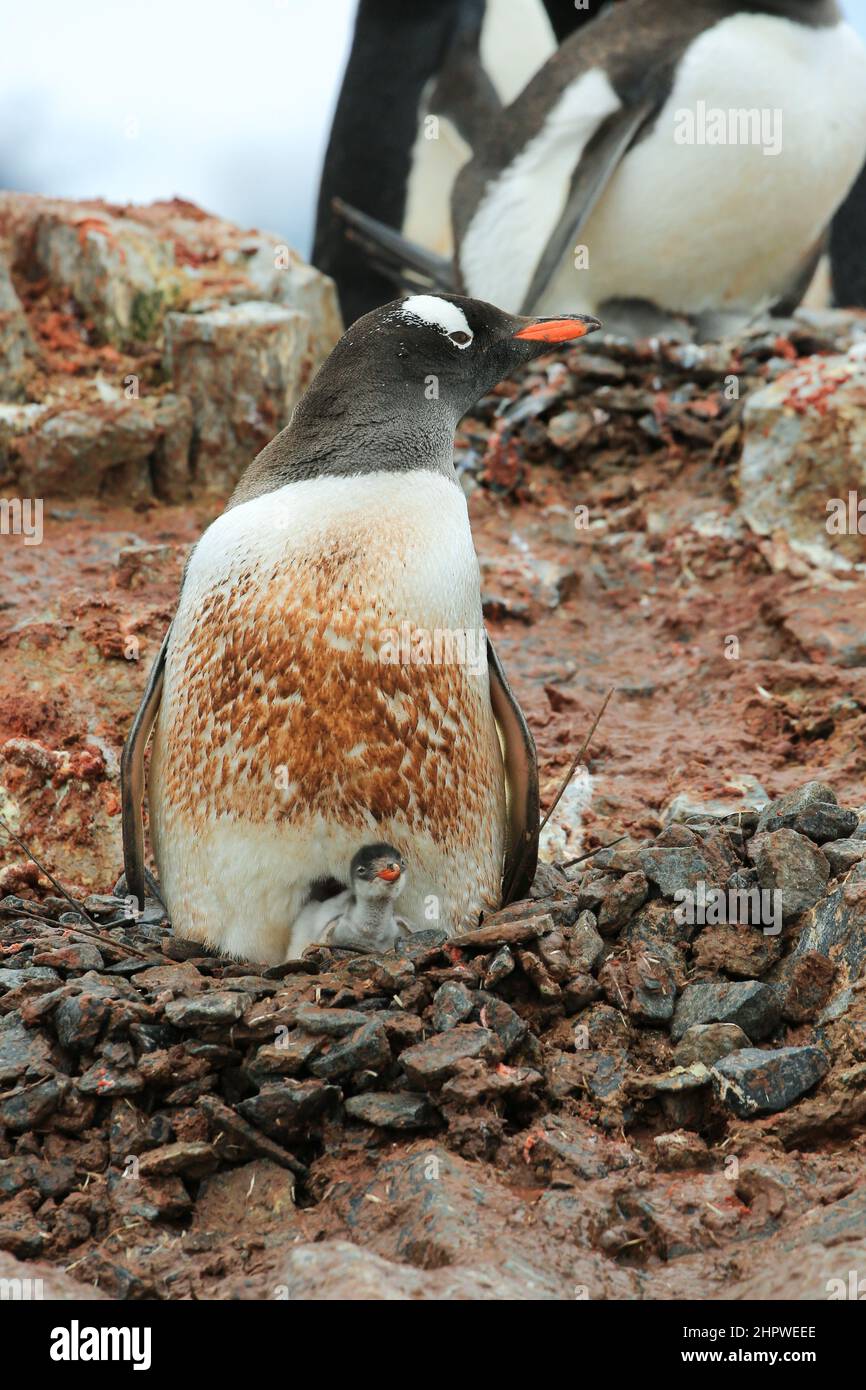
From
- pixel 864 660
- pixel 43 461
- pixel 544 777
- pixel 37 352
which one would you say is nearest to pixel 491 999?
pixel 544 777

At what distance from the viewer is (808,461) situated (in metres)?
5.11

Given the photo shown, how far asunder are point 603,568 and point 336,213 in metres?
3.71

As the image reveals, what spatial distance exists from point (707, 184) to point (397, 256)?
185 cm

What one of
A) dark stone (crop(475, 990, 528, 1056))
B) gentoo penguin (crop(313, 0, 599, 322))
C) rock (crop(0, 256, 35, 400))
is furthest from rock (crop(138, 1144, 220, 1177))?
gentoo penguin (crop(313, 0, 599, 322))

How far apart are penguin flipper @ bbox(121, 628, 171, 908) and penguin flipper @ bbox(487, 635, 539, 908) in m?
0.72

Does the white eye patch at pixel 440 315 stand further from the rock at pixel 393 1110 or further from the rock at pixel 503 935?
the rock at pixel 393 1110

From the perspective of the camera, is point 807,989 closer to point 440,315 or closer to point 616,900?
point 616,900

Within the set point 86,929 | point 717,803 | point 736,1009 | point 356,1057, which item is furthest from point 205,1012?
point 717,803

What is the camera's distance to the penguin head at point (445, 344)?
3225 mm

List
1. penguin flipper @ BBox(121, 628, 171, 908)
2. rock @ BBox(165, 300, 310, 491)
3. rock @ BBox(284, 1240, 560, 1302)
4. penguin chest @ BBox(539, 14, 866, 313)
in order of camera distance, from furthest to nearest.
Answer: penguin chest @ BBox(539, 14, 866, 313)
rock @ BBox(165, 300, 310, 491)
penguin flipper @ BBox(121, 628, 171, 908)
rock @ BBox(284, 1240, 560, 1302)

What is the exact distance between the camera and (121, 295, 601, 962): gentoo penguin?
2.85 metres

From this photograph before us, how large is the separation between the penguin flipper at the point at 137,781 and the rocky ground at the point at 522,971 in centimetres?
12

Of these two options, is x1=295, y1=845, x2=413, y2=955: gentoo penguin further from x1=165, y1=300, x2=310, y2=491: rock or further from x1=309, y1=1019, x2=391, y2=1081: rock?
x1=165, y1=300, x2=310, y2=491: rock

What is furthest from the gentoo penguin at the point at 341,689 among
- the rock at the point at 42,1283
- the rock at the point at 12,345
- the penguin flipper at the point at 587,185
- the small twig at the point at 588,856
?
the penguin flipper at the point at 587,185
